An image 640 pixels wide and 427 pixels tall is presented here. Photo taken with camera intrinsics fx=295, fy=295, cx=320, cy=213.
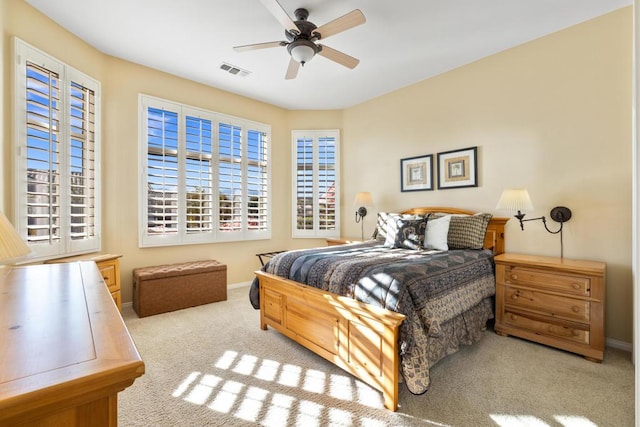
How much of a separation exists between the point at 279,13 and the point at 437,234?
2469 millimetres

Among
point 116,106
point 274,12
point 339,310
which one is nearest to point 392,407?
point 339,310

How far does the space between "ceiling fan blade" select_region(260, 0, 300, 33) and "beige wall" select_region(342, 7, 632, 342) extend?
7.56 feet

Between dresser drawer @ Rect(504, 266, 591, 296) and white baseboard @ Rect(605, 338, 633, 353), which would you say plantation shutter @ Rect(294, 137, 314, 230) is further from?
white baseboard @ Rect(605, 338, 633, 353)

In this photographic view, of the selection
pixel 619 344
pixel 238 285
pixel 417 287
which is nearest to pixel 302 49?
pixel 417 287

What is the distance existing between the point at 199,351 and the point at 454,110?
3890 millimetres

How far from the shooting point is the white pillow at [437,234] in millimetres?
3043

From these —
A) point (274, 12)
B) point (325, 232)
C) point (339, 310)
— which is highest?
point (274, 12)

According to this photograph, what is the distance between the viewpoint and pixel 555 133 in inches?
116

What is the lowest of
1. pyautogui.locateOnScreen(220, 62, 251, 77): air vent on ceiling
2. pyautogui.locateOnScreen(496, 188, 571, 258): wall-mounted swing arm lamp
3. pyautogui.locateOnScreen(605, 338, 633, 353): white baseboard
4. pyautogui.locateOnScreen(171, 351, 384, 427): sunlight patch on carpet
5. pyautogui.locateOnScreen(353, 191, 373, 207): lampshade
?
pyautogui.locateOnScreen(171, 351, 384, 427): sunlight patch on carpet

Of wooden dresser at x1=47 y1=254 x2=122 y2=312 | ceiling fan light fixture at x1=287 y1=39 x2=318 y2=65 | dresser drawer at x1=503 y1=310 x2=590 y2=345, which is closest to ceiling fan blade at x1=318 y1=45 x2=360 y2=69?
ceiling fan light fixture at x1=287 y1=39 x2=318 y2=65

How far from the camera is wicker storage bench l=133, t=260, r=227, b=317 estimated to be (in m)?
3.33

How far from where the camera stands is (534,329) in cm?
262

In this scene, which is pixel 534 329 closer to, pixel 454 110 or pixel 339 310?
pixel 339 310

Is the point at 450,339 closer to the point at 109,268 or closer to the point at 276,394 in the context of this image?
the point at 276,394
